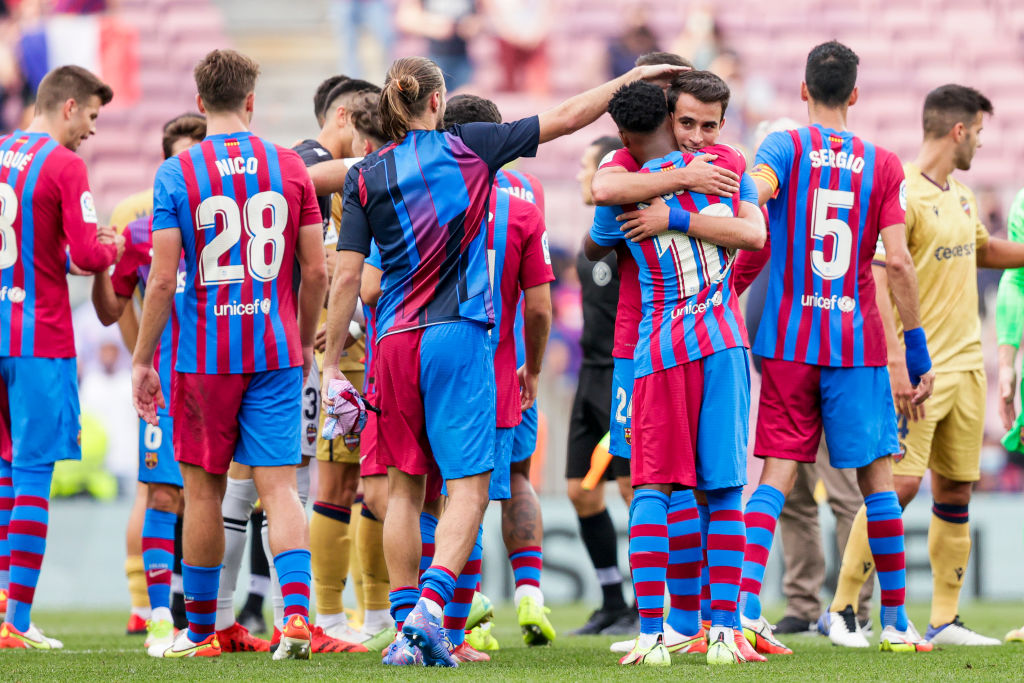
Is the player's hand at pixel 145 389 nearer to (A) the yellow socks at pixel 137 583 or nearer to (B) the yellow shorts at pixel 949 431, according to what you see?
(A) the yellow socks at pixel 137 583

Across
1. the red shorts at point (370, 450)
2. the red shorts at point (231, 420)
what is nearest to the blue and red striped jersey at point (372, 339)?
the red shorts at point (370, 450)

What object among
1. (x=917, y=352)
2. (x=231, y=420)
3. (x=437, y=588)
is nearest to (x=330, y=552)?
(x=231, y=420)

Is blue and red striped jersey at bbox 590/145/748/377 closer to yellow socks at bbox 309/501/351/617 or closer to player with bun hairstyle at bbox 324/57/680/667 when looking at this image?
player with bun hairstyle at bbox 324/57/680/667

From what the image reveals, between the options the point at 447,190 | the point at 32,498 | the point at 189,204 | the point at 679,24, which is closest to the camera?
the point at 447,190

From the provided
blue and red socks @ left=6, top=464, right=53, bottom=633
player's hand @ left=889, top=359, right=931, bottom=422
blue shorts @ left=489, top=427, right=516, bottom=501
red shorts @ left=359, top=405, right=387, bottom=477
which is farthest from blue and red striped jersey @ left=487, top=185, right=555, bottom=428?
blue and red socks @ left=6, top=464, right=53, bottom=633

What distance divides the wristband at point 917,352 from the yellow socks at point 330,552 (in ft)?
8.22

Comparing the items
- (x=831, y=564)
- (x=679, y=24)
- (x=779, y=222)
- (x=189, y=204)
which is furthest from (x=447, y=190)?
(x=679, y=24)

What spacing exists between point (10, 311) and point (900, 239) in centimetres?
374

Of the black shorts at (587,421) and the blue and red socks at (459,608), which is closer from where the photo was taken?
the blue and red socks at (459,608)

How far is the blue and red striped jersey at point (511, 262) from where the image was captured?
5129mm

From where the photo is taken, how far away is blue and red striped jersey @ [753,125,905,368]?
506 centimetres

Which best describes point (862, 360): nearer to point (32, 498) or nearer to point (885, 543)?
point (885, 543)

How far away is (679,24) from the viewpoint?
16.2 m

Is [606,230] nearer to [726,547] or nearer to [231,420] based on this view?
[726,547]
